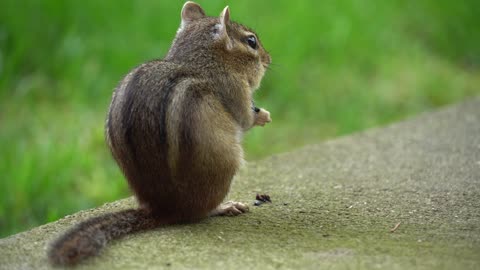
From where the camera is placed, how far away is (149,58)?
5781 millimetres

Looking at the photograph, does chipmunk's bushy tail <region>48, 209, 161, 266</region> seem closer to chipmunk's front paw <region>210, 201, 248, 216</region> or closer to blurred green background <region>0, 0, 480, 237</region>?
chipmunk's front paw <region>210, 201, 248, 216</region>

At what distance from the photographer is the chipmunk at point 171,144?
283 centimetres

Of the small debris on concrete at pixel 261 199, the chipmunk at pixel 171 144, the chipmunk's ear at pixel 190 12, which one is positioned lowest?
the small debris on concrete at pixel 261 199

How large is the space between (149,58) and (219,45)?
2.59m

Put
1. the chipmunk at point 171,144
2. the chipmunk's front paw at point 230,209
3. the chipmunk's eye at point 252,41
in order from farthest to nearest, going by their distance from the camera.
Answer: the chipmunk's eye at point 252,41
the chipmunk's front paw at point 230,209
the chipmunk at point 171,144

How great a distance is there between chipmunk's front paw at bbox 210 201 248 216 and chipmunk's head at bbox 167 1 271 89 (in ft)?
1.80

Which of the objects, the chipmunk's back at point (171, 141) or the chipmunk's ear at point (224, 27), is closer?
the chipmunk's back at point (171, 141)

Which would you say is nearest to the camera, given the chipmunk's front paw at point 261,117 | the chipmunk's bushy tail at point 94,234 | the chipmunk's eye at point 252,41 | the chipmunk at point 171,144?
the chipmunk's bushy tail at point 94,234

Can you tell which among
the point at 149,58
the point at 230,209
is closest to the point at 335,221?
the point at 230,209

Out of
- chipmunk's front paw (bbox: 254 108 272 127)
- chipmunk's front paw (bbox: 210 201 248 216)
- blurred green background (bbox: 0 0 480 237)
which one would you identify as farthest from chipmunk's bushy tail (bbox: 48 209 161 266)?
blurred green background (bbox: 0 0 480 237)

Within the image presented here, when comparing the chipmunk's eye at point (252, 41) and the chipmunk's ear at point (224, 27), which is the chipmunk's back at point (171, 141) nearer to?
the chipmunk's ear at point (224, 27)

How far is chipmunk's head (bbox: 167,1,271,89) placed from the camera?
127 inches

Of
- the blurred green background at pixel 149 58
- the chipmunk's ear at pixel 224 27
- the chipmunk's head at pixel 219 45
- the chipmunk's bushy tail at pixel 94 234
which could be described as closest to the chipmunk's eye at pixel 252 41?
the chipmunk's head at pixel 219 45

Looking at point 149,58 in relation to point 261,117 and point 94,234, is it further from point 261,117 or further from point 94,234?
point 94,234
